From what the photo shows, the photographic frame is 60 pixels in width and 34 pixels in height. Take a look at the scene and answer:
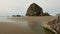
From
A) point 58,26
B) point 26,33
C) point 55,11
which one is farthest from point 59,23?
point 55,11

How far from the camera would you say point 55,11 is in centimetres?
219

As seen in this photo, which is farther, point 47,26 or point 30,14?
point 30,14

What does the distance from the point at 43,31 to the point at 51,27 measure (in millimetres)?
48

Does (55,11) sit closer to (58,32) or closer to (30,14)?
(30,14)

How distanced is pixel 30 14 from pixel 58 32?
3.26ft

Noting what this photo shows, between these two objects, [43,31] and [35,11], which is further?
[35,11]

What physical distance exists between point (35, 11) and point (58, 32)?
41.0 inches

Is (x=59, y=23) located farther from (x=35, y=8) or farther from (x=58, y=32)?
(x=35, y=8)

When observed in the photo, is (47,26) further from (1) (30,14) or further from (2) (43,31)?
(1) (30,14)

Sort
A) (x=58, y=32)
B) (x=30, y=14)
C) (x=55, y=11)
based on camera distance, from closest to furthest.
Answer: (x=58, y=32) → (x=30, y=14) → (x=55, y=11)

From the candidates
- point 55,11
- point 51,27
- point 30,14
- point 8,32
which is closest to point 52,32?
point 51,27

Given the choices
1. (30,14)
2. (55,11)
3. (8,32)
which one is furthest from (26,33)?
(55,11)

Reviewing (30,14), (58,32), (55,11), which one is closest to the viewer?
(58,32)

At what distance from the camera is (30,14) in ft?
5.60
